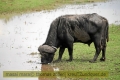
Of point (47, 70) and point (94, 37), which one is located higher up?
point (94, 37)

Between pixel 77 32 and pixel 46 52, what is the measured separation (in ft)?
4.74

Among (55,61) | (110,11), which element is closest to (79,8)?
(110,11)

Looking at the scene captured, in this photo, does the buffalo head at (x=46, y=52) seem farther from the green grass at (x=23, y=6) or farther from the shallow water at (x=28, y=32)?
the green grass at (x=23, y=6)

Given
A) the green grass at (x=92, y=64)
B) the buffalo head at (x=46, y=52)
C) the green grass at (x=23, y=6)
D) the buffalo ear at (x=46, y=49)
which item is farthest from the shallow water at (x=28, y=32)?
the green grass at (x=92, y=64)

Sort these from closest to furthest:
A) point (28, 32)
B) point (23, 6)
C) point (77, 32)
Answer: point (77, 32)
point (28, 32)
point (23, 6)

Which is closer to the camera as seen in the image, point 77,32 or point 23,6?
point 77,32

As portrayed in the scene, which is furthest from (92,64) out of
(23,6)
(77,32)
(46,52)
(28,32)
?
(23,6)

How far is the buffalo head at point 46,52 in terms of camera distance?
10.9 meters

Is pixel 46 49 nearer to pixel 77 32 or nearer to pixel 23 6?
pixel 77 32

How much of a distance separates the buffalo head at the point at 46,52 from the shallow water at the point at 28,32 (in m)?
0.38

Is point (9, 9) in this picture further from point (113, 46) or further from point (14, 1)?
point (113, 46)

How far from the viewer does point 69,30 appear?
1131 cm

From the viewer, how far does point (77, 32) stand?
1136 cm

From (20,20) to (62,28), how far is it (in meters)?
11.5
